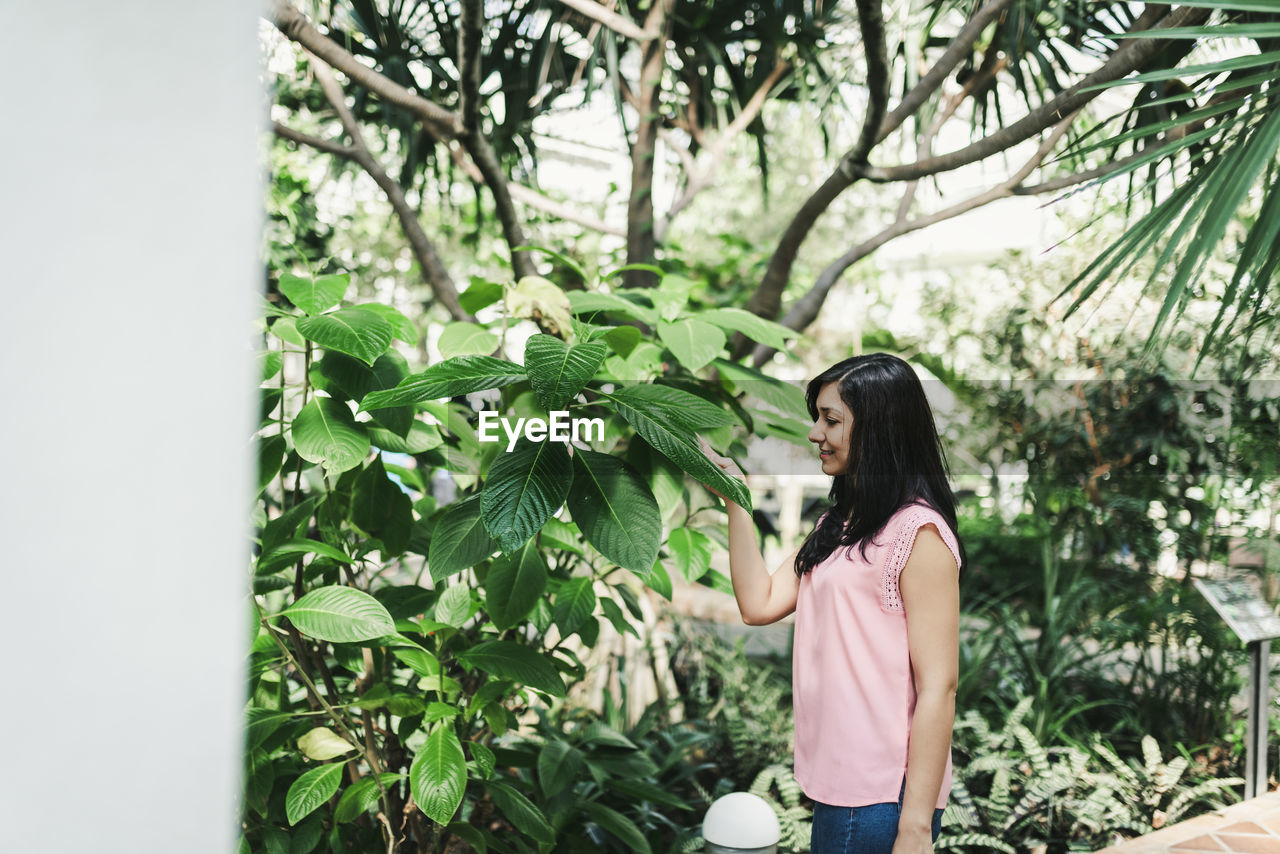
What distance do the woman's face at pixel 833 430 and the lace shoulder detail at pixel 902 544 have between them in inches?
5.2

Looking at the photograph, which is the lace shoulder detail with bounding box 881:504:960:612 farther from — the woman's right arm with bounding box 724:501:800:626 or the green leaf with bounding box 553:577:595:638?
the green leaf with bounding box 553:577:595:638

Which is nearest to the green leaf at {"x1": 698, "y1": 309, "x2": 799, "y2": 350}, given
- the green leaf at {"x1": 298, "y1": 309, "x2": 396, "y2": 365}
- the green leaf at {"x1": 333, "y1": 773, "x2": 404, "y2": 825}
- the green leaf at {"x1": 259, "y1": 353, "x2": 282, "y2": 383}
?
the green leaf at {"x1": 298, "y1": 309, "x2": 396, "y2": 365}

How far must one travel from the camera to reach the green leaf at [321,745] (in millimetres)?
1605

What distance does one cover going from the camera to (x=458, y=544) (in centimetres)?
143

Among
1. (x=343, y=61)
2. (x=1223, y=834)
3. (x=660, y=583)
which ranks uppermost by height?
(x=343, y=61)

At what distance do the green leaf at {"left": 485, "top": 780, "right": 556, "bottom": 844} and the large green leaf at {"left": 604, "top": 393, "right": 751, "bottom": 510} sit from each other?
0.82m

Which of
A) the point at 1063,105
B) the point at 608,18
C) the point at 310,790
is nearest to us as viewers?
the point at 310,790

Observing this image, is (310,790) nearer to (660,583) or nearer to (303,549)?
(303,549)

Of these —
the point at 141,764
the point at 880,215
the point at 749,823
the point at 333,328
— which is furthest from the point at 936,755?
the point at 880,215

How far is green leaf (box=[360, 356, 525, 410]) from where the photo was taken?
1.26 m

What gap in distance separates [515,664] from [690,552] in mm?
391

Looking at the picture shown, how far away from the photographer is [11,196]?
761mm

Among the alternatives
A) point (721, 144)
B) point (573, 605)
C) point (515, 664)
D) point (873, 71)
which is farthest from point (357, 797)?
point (721, 144)

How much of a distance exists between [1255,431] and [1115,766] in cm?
146
